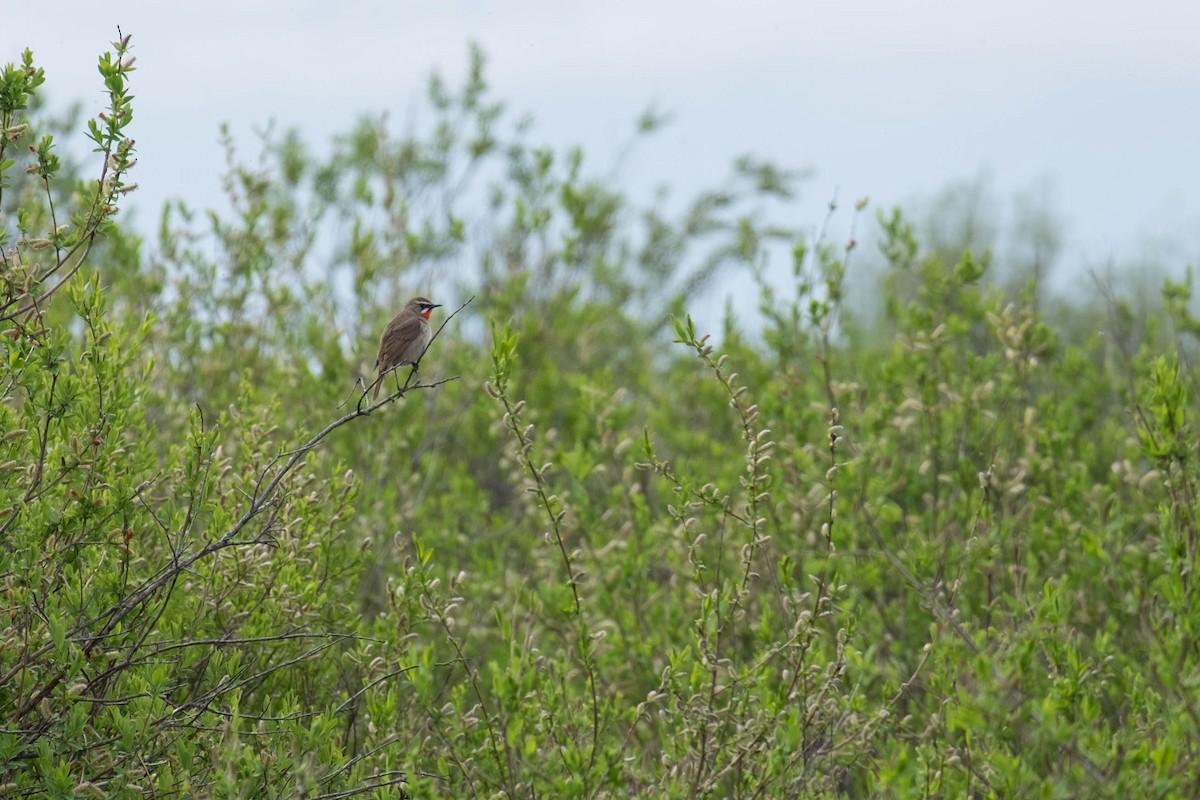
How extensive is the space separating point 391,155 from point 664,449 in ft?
15.7

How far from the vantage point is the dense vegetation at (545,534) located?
4.61 meters

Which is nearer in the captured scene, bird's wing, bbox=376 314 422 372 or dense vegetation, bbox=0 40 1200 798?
dense vegetation, bbox=0 40 1200 798

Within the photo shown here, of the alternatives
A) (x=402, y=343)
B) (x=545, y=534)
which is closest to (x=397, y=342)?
(x=402, y=343)

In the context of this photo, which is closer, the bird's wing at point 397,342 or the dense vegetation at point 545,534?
the dense vegetation at point 545,534

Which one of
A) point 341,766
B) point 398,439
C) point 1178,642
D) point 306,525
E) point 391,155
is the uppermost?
point 391,155

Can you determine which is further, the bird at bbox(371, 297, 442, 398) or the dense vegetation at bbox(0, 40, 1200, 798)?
the bird at bbox(371, 297, 442, 398)

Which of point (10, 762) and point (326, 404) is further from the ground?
point (326, 404)

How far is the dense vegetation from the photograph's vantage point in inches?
181

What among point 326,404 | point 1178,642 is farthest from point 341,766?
point 326,404

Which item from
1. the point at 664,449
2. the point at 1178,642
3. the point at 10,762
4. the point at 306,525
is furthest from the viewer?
the point at 664,449

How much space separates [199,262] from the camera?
1008cm

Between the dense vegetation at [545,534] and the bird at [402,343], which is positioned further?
the bird at [402,343]

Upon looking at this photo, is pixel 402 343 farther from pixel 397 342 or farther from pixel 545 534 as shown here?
pixel 545 534

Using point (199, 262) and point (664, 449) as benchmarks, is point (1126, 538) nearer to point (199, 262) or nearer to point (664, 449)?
point (664, 449)
